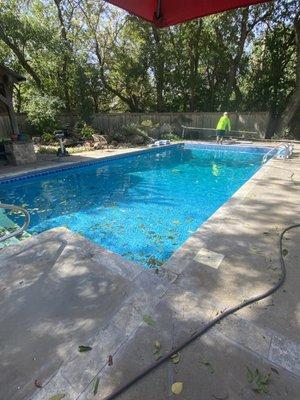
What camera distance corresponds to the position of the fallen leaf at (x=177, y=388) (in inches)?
61.0

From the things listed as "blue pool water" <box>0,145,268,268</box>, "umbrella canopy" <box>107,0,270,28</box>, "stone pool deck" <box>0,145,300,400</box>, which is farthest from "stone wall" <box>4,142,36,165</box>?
"umbrella canopy" <box>107,0,270,28</box>

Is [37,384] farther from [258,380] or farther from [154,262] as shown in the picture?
[154,262]

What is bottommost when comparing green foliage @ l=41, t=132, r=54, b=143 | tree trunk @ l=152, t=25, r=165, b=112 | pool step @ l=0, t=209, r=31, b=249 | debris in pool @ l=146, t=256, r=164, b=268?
debris in pool @ l=146, t=256, r=164, b=268

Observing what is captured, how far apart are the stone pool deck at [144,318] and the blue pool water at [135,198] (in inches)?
40.0

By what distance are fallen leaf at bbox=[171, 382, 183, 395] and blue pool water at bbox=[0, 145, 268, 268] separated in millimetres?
1903

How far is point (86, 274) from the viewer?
103 inches

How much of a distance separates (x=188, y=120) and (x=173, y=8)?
13993 millimetres

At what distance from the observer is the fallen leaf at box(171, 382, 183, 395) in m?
1.55

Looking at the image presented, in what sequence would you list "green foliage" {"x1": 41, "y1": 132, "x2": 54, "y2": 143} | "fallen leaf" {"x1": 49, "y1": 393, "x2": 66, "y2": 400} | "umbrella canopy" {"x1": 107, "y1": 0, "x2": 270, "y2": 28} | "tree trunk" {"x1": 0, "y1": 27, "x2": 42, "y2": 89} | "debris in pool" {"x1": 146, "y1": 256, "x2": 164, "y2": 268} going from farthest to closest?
"tree trunk" {"x1": 0, "y1": 27, "x2": 42, "y2": 89}, "green foliage" {"x1": 41, "y1": 132, "x2": 54, "y2": 143}, "debris in pool" {"x1": 146, "y1": 256, "x2": 164, "y2": 268}, "umbrella canopy" {"x1": 107, "y1": 0, "x2": 270, "y2": 28}, "fallen leaf" {"x1": 49, "y1": 393, "x2": 66, "y2": 400}

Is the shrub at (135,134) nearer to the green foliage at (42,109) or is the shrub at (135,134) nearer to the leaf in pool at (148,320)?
the green foliage at (42,109)

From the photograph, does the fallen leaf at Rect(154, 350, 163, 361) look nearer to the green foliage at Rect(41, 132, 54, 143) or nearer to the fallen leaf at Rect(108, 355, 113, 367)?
the fallen leaf at Rect(108, 355, 113, 367)

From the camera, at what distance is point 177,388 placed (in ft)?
5.15

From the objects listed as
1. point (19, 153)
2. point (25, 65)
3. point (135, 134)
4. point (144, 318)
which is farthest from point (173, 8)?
point (25, 65)

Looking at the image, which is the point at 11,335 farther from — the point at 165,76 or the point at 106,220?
the point at 165,76
